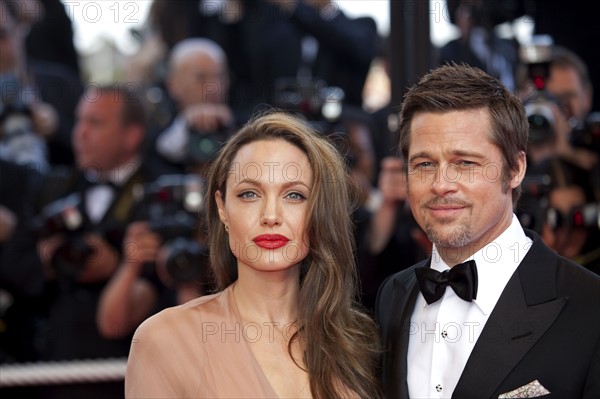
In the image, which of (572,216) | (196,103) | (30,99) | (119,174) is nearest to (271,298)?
(572,216)

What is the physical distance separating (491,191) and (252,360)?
0.68 metres

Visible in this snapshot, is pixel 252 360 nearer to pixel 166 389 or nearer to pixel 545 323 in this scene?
pixel 166 389

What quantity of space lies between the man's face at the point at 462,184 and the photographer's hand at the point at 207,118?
2.03m

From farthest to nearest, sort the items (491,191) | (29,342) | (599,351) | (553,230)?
(29,342) < (553,230) < (491,191) < (599,351)

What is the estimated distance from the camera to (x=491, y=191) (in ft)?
7.34

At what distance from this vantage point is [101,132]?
14.3 ft

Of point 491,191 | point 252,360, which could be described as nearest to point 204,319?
point 252,360

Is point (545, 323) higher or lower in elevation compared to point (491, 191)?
lower

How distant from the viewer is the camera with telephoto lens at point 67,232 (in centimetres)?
405

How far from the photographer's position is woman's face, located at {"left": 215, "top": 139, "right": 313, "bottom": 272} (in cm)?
235

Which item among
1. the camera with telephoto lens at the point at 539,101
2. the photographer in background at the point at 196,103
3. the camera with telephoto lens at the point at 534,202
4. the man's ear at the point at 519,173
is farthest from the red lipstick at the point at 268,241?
the photographer in background at the point at 196,103

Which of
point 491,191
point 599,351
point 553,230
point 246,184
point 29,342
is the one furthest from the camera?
point 29,342

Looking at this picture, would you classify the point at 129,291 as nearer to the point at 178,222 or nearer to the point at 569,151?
the point at 178,222

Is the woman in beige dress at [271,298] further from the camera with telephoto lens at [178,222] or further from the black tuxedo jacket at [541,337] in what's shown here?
the camera with telephoto lens at [178,222]
